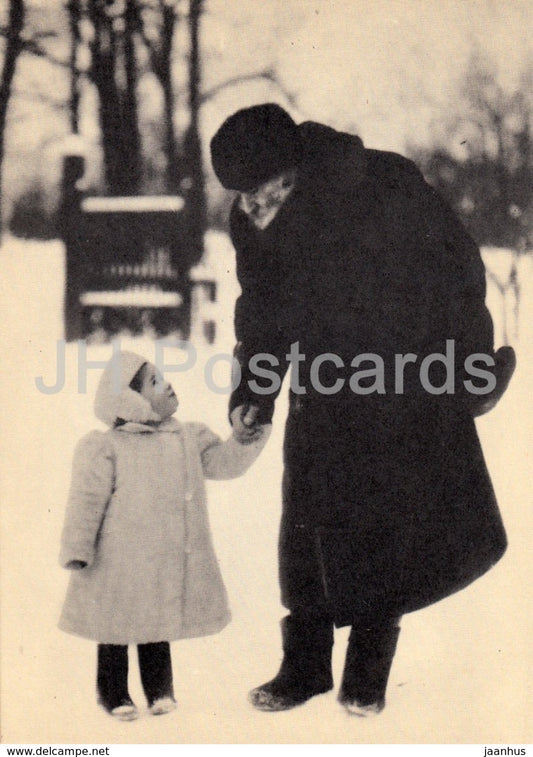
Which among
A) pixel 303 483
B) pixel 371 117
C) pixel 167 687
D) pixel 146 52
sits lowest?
Answer: pixel 167 687

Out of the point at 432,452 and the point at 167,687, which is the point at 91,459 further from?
the point at 432,452

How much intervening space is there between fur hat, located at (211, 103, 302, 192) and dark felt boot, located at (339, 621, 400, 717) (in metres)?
1.04

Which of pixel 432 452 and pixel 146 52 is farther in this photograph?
pixel 146 52

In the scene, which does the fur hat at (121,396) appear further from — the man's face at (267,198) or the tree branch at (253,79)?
the tree branch at (253,79)

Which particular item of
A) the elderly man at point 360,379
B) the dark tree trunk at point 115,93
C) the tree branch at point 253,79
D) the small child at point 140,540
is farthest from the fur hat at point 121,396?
the tree branch at point 253,79

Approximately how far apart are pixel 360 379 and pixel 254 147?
22.8 inches

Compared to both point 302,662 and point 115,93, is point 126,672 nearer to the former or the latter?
point 302,662

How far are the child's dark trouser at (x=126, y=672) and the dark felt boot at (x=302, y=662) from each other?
0.76 feet

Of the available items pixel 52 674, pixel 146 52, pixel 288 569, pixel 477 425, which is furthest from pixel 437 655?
pixel 146 52

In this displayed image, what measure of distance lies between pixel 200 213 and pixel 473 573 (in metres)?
1.04

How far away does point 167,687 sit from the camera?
2.14 metres

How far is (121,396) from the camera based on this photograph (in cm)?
211

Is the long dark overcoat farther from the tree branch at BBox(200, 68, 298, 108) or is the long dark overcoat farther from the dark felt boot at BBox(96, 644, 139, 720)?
the dark felt boot at BBox(96, 644, 139, 720)

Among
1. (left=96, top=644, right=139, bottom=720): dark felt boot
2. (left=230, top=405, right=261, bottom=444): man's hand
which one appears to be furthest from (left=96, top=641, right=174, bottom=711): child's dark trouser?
(left=230, top=405, right=261, bottom=444): man's hand
